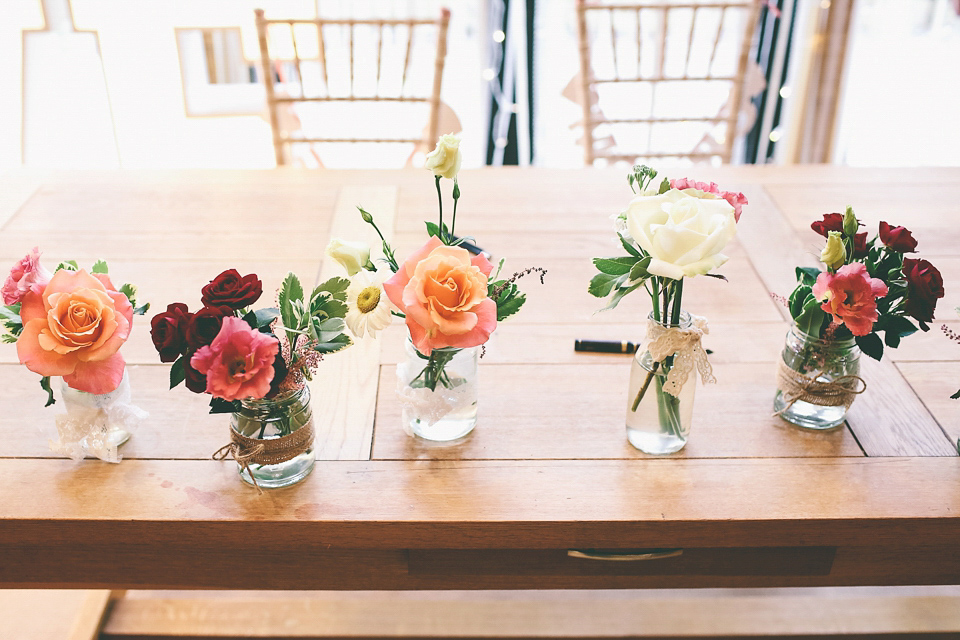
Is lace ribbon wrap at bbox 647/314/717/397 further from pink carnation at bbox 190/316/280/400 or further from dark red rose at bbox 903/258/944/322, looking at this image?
pink carnation at bbox 190/316/280/400

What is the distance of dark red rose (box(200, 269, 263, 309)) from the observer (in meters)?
0.70

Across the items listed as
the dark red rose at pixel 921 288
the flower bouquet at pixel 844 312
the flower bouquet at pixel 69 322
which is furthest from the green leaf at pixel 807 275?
the flower bouquet at pixel 69 322

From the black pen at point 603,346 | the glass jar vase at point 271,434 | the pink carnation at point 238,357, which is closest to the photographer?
the pink carnation at point 238,357

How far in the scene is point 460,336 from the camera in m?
0.71

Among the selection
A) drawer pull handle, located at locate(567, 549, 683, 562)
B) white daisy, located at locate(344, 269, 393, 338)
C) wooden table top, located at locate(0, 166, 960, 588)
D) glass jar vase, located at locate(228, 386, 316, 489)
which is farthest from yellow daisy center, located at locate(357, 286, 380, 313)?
drawer pull handle, located at locate(567, 549, 683, 562)

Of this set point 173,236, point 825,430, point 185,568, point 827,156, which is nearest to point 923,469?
point 825,430

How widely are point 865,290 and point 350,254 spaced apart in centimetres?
48

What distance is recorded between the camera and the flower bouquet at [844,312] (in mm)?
766

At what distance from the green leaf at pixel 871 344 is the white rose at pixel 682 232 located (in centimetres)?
23

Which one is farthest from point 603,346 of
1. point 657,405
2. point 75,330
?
point 75,330

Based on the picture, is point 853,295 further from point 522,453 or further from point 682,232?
point 522,453

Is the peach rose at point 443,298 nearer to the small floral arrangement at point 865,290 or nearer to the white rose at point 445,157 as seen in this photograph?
the white rose at point 445,157

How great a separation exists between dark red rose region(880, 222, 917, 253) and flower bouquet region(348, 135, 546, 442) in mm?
364

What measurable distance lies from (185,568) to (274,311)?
32 centimetres
